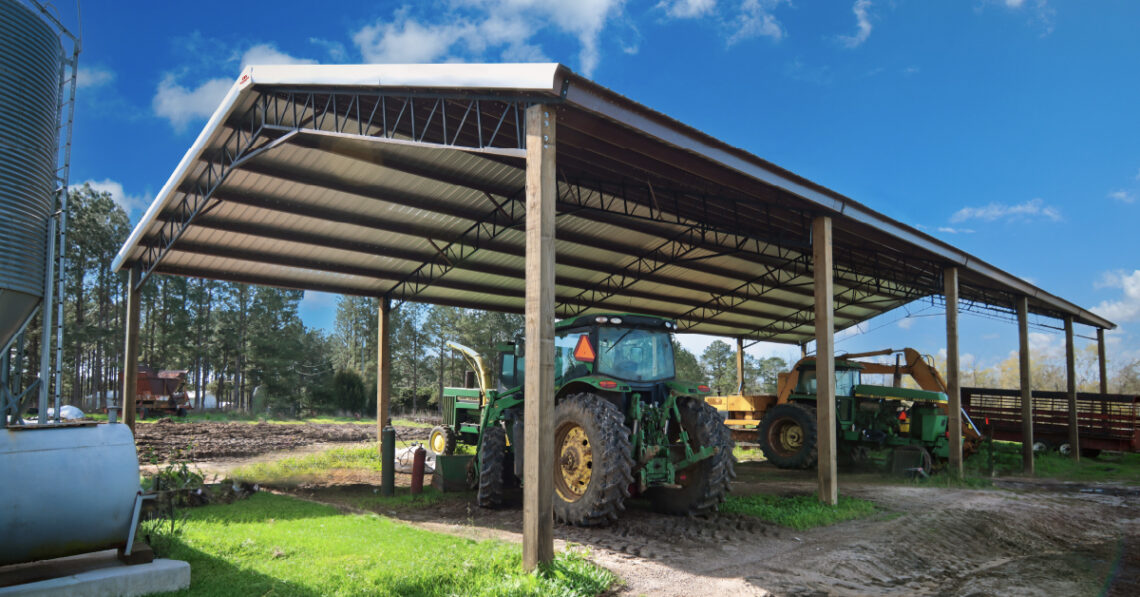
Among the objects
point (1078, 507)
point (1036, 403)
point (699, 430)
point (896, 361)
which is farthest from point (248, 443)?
point (1036, 403)

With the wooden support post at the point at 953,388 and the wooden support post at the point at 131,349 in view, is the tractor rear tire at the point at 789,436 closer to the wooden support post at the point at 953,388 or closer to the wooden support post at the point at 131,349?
the wooden support post at the point at 953,388

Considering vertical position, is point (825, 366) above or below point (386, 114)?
below

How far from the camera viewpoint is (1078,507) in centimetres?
1104

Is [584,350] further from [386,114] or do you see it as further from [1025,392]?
[1025,392]

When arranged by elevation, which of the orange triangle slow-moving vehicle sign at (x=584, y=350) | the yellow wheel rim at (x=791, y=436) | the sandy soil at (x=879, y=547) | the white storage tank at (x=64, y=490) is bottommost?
the sandy soil at (x=879, y=547)

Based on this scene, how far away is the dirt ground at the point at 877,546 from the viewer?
6.37m

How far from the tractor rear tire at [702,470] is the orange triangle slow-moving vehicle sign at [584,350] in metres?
1.37

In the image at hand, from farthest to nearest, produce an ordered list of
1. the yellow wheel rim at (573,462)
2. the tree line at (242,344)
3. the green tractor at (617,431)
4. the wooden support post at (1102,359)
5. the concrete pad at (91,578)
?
the tree line at (242,344) → the wooden support post at (1102,359) → the yellow wheel rim at (573,462) → the green tractor at (617,431) → the concrete pad at (91,578)

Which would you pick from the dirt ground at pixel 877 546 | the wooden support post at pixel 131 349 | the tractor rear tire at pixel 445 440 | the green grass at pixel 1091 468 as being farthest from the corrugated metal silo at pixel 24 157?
the green grass at pixel 1091 468

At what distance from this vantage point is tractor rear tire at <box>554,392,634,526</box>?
7797mm

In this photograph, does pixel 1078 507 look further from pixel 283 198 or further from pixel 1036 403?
pixel 283 198

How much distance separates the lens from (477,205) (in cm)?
1478

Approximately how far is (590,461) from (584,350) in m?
1.56

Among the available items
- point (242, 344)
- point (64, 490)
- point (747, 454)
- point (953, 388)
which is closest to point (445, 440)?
point (64, 490)
